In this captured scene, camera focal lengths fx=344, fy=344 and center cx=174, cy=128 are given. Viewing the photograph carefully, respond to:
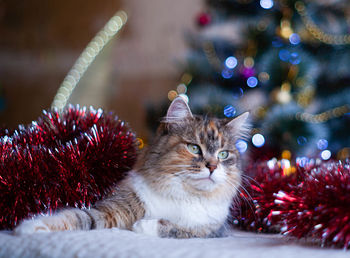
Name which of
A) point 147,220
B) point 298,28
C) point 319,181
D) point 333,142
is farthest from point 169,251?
point 333,142

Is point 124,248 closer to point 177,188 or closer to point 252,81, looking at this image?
point 177,188

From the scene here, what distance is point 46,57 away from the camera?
4.05 m

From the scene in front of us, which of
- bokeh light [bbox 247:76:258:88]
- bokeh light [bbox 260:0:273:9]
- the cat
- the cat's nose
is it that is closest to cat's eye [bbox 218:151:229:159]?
the cat

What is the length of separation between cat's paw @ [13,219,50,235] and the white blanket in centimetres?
2

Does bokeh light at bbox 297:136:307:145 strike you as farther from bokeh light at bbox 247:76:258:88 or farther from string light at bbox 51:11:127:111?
string light at bbox 51:11:127:111

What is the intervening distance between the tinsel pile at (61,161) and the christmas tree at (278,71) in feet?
2.74

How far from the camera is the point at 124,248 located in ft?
2.38

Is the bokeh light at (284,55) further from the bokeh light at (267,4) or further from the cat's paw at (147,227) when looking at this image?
the cat's paw at (147,227)

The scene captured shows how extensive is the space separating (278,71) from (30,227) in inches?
59.9

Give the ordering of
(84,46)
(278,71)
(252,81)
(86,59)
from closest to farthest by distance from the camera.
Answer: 1. (278,71)
2. (252,81)
3. (86,59)
4. (84,46)

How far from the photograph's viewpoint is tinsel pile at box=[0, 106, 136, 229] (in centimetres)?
95

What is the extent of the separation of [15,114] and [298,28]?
3.46 m

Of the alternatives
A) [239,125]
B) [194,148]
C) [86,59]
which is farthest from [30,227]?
[86,59]

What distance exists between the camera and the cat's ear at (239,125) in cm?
124
